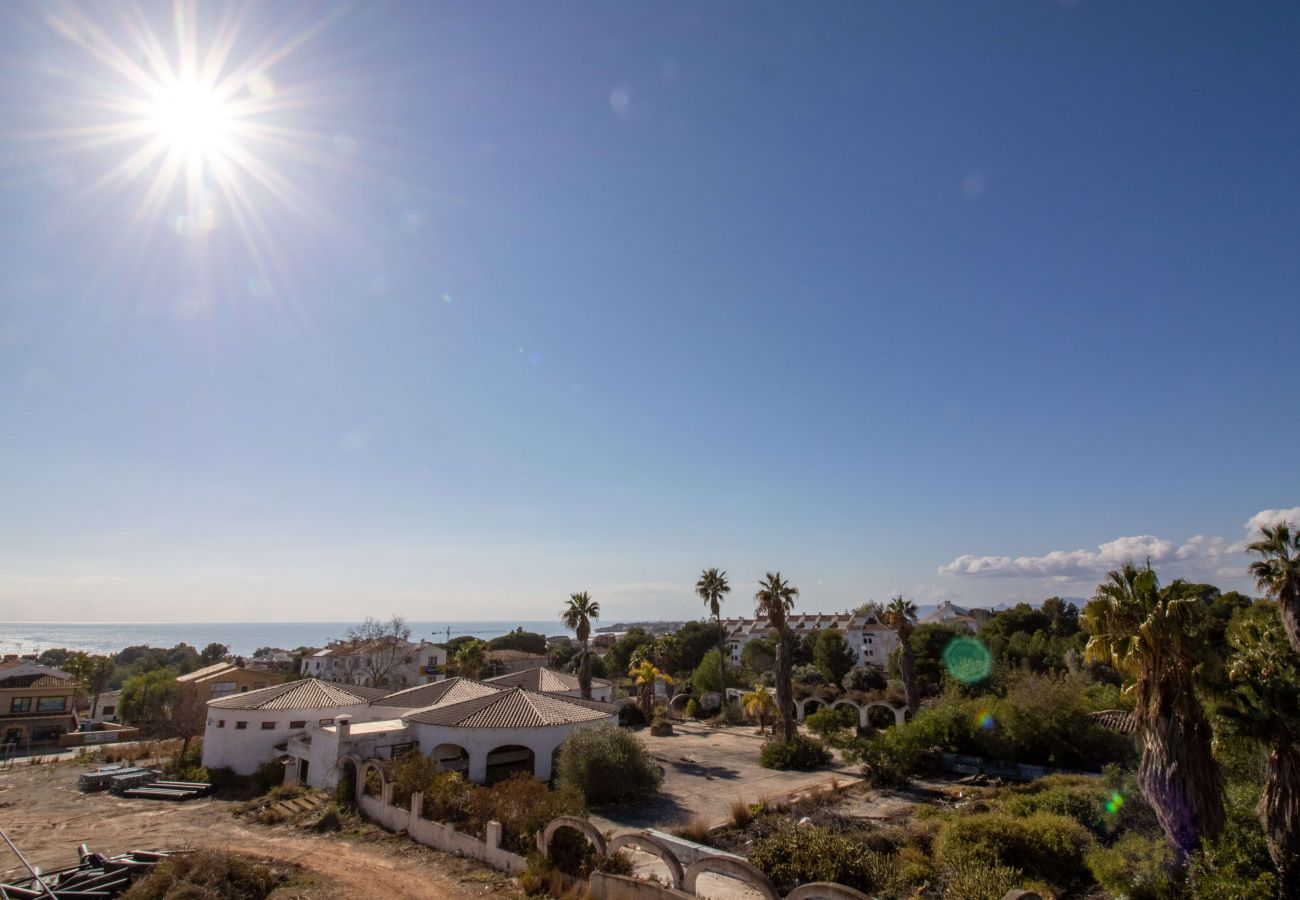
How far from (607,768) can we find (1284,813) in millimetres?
20474

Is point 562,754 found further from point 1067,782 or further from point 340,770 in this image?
point 1067,782

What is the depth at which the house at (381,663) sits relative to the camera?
69.0m

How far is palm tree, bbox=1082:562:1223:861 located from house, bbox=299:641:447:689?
59470 millimetres

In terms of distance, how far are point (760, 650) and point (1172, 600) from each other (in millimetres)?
70139

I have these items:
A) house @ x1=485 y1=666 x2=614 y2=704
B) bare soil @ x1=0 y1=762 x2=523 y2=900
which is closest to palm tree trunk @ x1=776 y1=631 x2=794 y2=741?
house @ x1=485 y1=666 x2=614 y2=704

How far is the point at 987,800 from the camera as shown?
84.0ft

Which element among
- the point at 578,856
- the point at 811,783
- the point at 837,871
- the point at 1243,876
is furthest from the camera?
the point at 811,783

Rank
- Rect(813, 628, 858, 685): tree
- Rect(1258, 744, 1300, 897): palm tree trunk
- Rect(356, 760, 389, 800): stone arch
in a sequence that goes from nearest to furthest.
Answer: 1. Rect(1258, 744, 1300, 897): palm tree trunk
2. Rect(356, 760, 389, 800): stone arch
3. Rect(813, 628, 858, 685): tree

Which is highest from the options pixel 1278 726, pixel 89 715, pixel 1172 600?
pixel 1172 600

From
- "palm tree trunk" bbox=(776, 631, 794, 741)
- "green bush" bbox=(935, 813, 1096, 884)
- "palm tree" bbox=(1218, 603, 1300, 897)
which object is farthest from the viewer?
"palm tree trunk" bbox=(776, 631, 794, 741)

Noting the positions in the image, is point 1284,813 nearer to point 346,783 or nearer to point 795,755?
point 795,755

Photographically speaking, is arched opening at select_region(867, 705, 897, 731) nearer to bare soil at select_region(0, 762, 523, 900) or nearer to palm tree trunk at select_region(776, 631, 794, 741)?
palm tree trunk at select_region(776, 631, 794, 741)

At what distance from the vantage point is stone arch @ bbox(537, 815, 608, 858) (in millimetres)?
17328

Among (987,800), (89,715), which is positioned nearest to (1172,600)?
(987,800)
